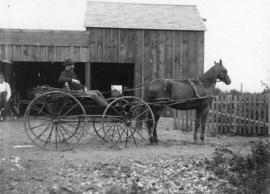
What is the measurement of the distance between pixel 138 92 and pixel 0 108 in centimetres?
603

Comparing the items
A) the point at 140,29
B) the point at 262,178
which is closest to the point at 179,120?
the point at 140,29

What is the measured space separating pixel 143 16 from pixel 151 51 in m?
2.29

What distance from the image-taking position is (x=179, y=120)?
14258 mm

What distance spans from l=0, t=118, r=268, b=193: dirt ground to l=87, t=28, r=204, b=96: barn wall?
17.6ft

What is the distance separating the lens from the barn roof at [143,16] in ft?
55.0

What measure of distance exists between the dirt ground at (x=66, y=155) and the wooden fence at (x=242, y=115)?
1167 millimetres

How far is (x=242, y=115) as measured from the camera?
1323 centimetres

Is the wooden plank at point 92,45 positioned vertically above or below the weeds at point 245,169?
above

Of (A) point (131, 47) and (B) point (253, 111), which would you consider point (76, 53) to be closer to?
(A) point (131, 47)

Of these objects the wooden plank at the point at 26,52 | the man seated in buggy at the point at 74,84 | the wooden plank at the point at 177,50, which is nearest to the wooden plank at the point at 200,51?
the wooden plank at the point at 177,50

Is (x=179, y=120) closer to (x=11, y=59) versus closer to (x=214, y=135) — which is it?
(x=214, y=135)

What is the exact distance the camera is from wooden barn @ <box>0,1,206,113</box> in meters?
15.9

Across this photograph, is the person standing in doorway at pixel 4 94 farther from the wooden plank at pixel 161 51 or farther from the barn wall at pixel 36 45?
the wooden plank at pixel 161 51

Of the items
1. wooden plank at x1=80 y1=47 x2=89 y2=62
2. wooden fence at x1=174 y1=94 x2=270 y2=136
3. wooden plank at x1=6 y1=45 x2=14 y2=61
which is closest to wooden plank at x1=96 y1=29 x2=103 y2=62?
wooden plank at x1=80 y1=47 x2=89 y2=62
